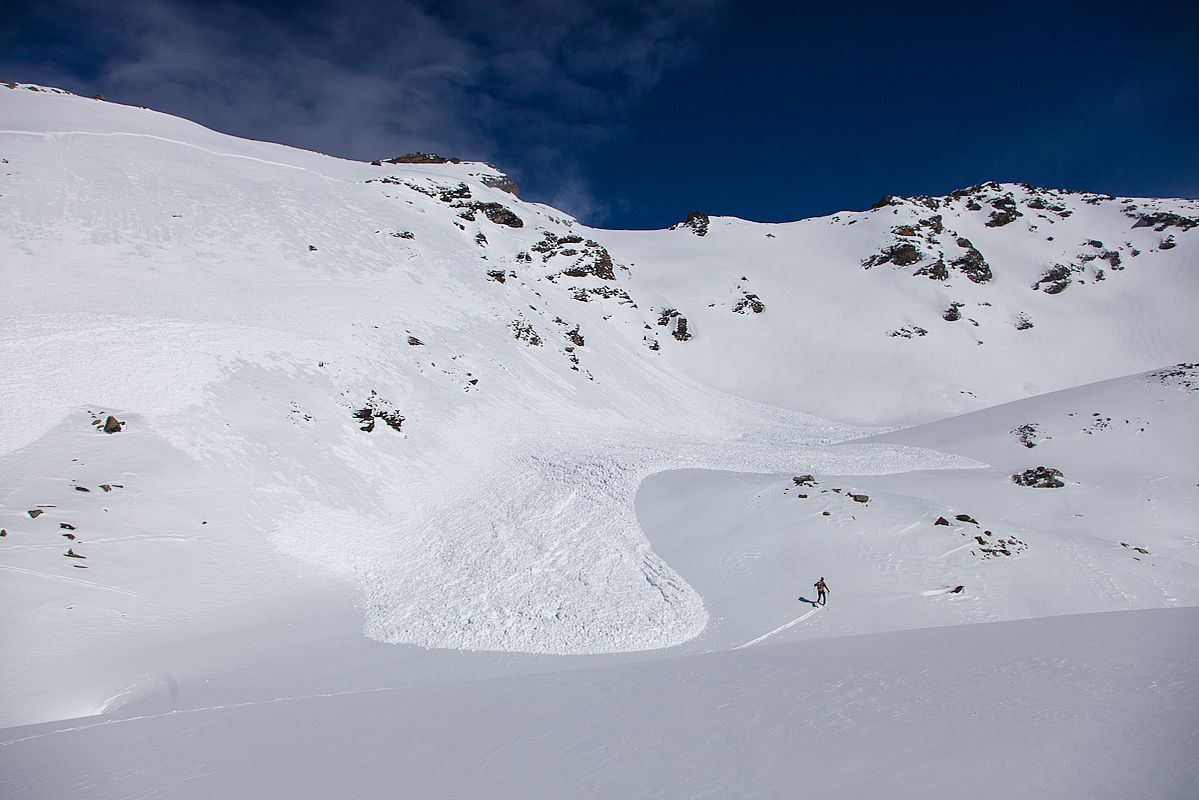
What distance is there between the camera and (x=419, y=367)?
97.7 ft

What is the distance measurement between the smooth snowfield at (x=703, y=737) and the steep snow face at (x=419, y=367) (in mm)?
3880

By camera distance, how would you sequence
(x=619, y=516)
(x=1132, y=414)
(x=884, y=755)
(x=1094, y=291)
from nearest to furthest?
1. (x=884, y=755)
2. (x=619, y=516)
3. (x=1132, y=414)
4. (x=1094, y=291)

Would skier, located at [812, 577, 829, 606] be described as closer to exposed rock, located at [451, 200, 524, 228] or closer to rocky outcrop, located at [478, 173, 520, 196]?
exposed rock, located at [451, 200, 524, 228]

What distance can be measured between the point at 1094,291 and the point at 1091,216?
877 inches

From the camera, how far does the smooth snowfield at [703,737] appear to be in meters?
6.32

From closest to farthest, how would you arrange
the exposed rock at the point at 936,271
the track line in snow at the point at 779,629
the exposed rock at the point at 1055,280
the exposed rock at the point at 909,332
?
the track line in snow at the point at 779,629 < the exposed rock at the point at 909,332 < the exposed rock at the point at 936,271 < the exposed rock at the point at 1055,280

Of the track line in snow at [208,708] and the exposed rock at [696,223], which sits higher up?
the exposed rock at [696,223]

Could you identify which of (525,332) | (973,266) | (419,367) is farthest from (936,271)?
(419,367)

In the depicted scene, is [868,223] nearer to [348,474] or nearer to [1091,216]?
[1091,216]

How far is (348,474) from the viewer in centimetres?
2111

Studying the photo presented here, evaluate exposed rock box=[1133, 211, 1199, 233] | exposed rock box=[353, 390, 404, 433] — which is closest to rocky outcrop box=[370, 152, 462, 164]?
exposed rock box=[353, 390, 404, 433]

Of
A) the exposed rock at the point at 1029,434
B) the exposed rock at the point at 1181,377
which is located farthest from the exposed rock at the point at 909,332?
the exposed rock at the point at 1029,434

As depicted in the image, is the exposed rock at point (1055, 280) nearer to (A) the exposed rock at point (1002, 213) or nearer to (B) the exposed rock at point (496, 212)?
(A) the exposed rock at point (1002, 213)

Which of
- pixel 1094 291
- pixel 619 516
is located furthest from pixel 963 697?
pixel 1094 291
